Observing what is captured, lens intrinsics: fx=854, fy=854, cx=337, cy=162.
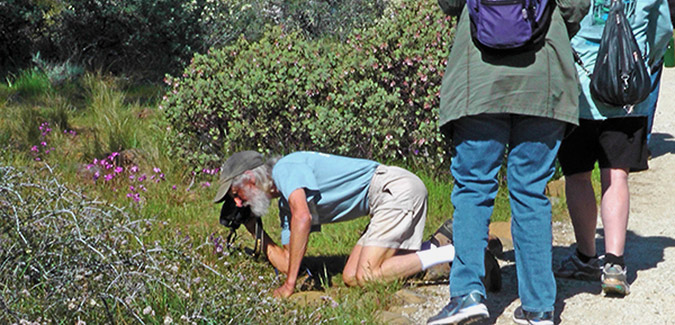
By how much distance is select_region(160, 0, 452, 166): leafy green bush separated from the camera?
6925mm

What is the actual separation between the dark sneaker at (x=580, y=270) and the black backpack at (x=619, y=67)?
94cm

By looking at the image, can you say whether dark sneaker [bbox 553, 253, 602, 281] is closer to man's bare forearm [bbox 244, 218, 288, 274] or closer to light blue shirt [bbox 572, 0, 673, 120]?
light blue shirt [bbox 572, 0, 673, 120]

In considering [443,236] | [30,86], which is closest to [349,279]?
[443,236]

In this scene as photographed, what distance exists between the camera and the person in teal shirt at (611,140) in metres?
4.30

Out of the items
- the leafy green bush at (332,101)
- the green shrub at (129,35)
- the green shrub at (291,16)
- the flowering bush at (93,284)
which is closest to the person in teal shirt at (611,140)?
the flowering bush at (93,284)

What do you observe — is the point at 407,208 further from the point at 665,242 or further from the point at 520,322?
the point at 665,242

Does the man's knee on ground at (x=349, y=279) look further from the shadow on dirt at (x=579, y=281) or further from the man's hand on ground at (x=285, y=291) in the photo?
the shadow on dirt at (x=579, y=281)

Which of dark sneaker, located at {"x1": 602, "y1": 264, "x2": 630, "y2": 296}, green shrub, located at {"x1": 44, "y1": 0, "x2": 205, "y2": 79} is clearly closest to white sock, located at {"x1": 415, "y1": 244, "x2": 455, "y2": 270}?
dark sneaker, located at {"x1": 602, "y1": 264, "x2": 630, "y2": 296}

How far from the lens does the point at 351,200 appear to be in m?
5.07

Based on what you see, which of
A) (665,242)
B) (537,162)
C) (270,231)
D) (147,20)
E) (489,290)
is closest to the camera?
(537,162)

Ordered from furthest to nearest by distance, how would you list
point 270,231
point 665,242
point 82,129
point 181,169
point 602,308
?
point 82,129 → point 181,169 → point 270,231 → point 665,242 → point 602,308

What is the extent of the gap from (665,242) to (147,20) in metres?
7.63

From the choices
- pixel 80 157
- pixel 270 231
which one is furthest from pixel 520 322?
pixel 80 157

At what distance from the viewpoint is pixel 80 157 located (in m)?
7.26
